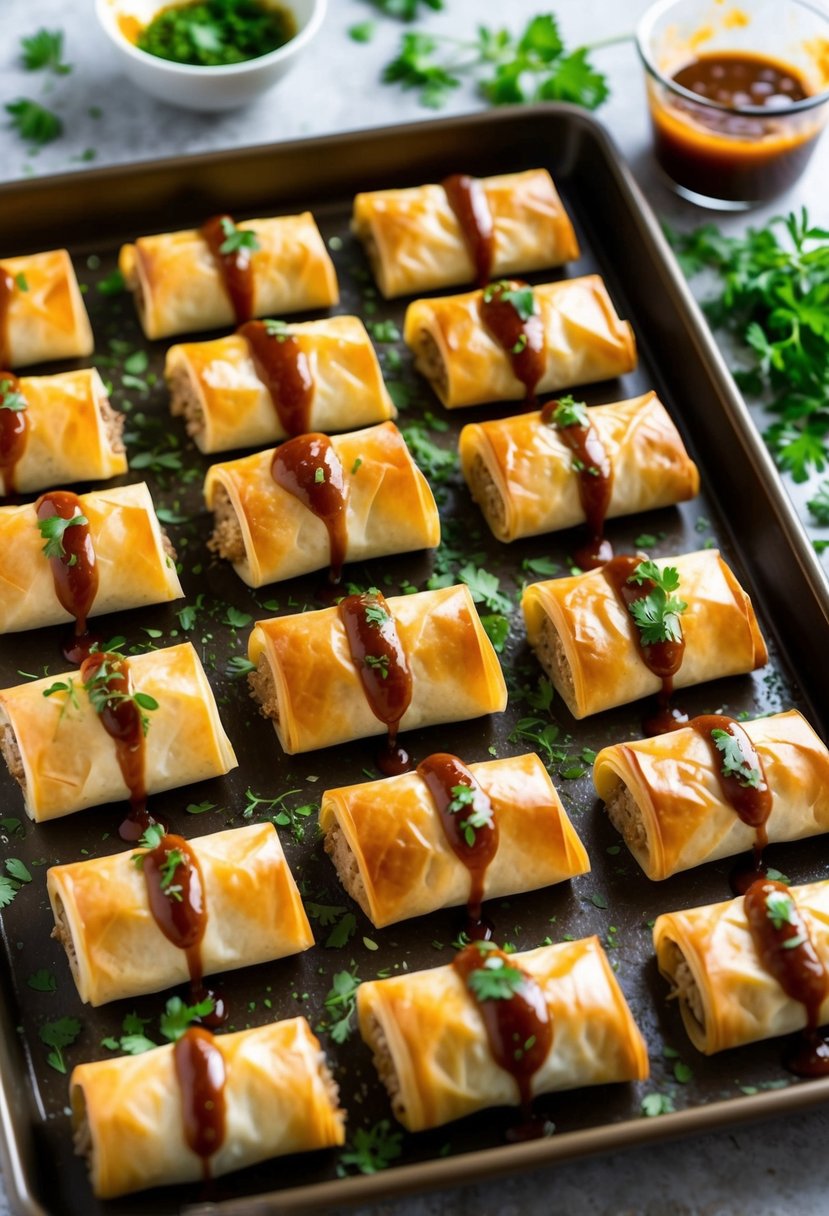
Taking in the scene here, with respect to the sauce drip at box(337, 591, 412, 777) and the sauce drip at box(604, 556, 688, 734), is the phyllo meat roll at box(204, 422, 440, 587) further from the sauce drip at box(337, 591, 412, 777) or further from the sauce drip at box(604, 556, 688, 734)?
the sauce drip at box(604, 556, 688, 734)

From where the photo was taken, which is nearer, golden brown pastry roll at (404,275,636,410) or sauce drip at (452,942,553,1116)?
sauce drip at (452,942,553,1116)

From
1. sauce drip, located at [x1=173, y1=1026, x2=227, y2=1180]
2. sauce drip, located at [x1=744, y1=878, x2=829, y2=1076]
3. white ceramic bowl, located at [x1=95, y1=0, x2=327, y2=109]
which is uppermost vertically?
white ceramic bowl, located at [x1=95, y1=0, x2=327, y2=109]

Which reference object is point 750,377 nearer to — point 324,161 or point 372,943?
point 324,161

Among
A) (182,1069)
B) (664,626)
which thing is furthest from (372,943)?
(664,626)

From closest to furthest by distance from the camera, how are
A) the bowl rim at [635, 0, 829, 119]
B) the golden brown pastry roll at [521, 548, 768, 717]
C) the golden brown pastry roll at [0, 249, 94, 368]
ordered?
1. the golden brown pastry roll at [521, 548, 768, 717]
2. the golden brown pastry roll at [0, 249, 94, 368]
3. the bowl rim at [635, 0, 829, 119]

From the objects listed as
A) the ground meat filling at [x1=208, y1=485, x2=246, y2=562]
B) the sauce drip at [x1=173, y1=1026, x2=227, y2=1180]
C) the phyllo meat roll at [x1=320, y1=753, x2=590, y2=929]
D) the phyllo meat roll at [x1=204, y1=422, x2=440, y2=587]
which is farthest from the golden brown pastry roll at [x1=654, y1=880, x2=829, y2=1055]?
the ground meat filling at [x1=208, y1=485, x2=246, y2=562]

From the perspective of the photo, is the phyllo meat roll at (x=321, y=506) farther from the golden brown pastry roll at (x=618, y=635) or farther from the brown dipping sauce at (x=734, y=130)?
the brown dipping sauce at (x=734, y=130)
